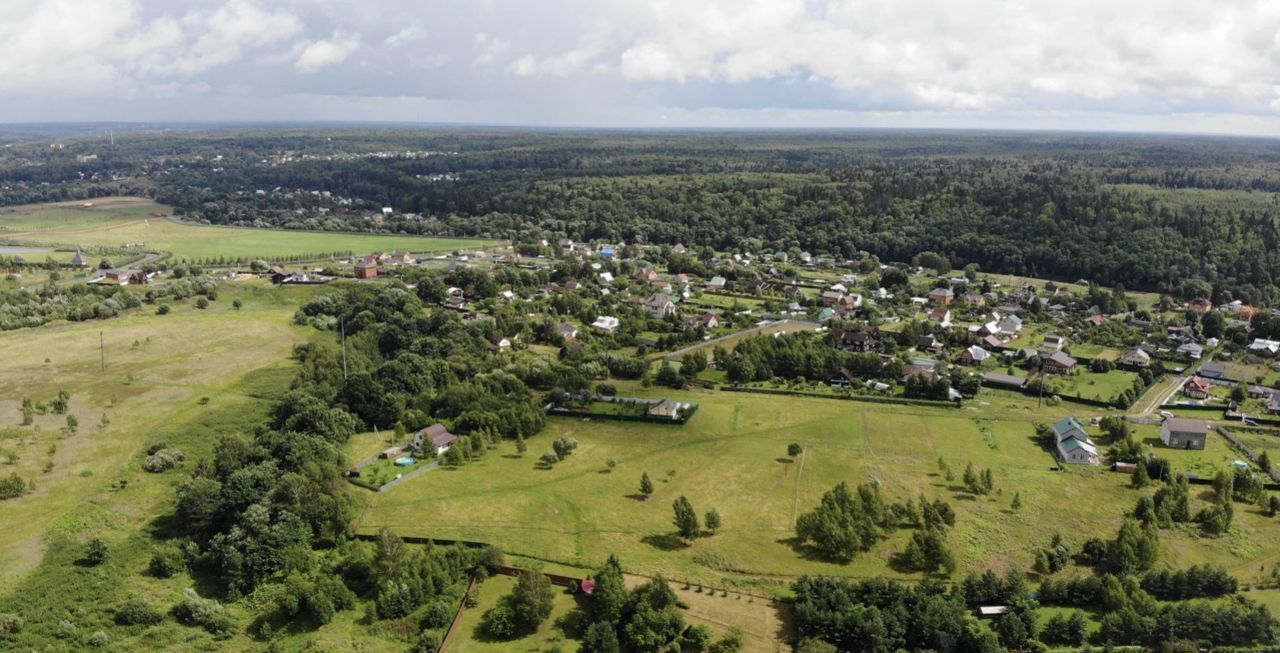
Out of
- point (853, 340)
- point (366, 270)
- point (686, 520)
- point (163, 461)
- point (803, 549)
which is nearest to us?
point (803, 549)

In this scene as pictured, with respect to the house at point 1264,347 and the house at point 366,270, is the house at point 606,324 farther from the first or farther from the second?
the house at point 1264,347

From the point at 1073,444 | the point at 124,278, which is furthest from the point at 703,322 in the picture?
the point at 124,278

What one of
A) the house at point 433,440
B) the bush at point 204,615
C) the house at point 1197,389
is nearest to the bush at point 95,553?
the bush at point 204,615

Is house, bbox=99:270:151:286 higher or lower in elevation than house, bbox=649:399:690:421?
higher

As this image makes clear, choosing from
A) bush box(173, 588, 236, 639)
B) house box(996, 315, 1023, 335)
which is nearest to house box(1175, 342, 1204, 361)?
house box(996, 315, 1023, 335)

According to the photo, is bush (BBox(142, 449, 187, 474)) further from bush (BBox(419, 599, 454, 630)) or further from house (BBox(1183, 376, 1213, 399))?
house (BBox(1183, 376, 1213, 399))

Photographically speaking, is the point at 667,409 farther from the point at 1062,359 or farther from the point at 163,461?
the point at 1062,359

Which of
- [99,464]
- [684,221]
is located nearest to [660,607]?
[99,464]
